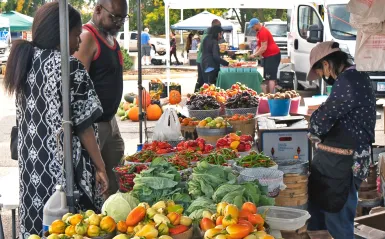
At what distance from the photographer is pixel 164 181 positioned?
3.78 m

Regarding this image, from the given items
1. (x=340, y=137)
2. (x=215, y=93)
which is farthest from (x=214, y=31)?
(x=340, y=137)

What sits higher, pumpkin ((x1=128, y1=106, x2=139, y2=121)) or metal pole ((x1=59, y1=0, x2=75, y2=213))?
metal pole ((x1=59, y1=0, x2=75, y2=213))

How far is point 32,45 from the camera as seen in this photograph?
3.61 meters

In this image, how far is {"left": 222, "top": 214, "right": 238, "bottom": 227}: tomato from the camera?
2.91m

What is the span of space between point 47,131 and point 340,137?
2202 millimetres

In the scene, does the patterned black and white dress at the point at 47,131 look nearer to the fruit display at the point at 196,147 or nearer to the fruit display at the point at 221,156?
the fruit display at the point at 221,156

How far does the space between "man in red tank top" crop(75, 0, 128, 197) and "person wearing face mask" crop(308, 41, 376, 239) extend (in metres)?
1.47

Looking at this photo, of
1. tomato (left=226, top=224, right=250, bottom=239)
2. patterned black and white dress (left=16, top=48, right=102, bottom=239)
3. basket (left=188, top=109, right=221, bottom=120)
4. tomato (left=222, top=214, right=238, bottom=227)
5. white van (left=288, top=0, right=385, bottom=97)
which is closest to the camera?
tomato (left=226, top=224, right=250, bottom=239)

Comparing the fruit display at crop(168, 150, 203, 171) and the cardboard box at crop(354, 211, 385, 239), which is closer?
the fruit display at crop(168, 150, 203, 171)

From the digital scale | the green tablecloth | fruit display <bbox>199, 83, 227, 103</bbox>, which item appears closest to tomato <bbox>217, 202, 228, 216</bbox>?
the digital scale

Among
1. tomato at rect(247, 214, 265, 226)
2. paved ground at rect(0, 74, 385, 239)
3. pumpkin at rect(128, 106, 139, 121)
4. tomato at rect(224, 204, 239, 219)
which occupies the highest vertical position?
tomato at rect(224, 204, 239, 219)

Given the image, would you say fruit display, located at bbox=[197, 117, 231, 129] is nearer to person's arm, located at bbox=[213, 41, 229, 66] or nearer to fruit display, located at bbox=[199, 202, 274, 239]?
Result: fruit display, located at bbox=[199, 202, 274, 239]

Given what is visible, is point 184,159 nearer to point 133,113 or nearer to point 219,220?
point 219,220

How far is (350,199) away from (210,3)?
7957 mm
